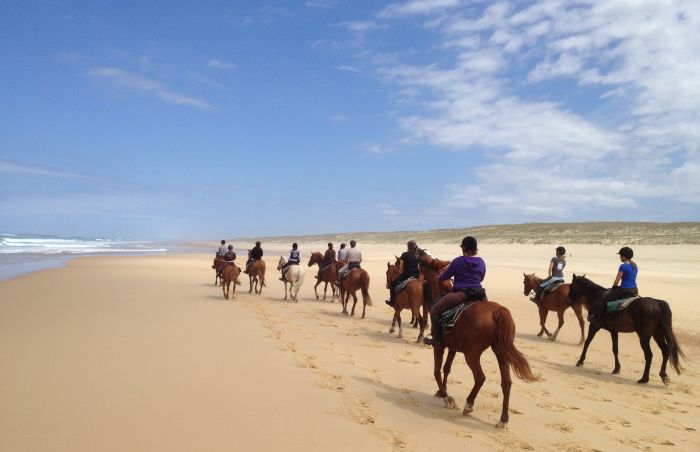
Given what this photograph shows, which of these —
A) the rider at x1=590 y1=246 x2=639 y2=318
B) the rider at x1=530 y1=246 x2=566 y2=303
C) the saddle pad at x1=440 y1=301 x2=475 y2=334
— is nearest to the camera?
the saddle pad at x1=440 y1=301 x2=475 y2=334

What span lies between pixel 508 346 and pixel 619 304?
427cm

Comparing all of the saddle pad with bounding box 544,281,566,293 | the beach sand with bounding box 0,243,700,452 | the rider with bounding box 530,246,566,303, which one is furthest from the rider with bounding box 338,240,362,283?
the saddle pad with bounding box 544,281,566,293

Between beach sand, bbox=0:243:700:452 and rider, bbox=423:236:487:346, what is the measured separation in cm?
126

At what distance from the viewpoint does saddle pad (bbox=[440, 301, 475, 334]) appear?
6367 millimetres

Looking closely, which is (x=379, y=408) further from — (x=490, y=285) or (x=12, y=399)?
(x=490, y=285)

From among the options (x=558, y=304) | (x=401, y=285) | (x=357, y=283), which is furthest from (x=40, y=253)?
(x=558, y=304)

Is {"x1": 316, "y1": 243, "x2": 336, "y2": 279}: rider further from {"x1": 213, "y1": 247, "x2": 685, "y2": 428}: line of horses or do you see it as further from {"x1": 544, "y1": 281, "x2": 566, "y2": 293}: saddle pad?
{"x1": 544, "y1": 281, "x2": 566, "y2": 293}: saddle pad

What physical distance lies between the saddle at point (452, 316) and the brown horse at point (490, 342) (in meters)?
0.06

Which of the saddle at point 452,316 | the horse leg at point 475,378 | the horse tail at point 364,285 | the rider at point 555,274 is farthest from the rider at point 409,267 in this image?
the horse leg at point 475,378

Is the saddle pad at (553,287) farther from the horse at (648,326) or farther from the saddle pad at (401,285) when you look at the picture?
the saddle pad at (401,285)

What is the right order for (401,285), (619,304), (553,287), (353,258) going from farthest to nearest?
1. (353,258)
2. (553,287)
3. (401,285)
4. (619,304)

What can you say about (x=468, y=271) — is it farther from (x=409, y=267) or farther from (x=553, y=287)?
(x=553, y=287)

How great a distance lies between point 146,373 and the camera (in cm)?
722

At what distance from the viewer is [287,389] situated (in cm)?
679
